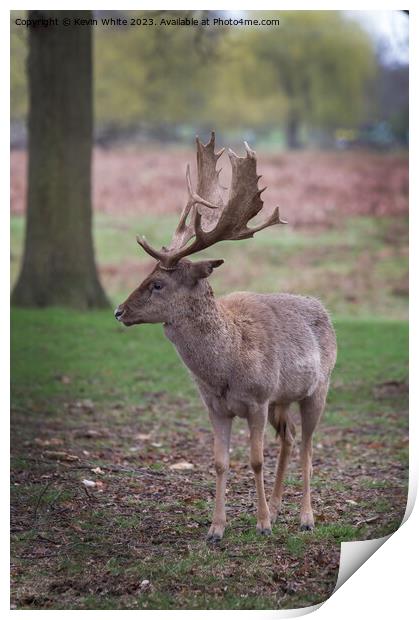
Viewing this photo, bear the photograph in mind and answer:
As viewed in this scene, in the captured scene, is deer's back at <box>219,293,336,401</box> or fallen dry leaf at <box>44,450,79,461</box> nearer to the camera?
deer's back at <box>219,293,336,401</box>

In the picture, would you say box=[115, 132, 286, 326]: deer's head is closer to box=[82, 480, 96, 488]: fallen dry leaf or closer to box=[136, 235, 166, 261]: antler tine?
box=[136, 235, 166, 261]: antler tine

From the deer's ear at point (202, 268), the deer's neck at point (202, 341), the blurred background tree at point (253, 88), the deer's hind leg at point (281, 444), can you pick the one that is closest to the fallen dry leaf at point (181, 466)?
the deer's hind leg at point (281, 444)

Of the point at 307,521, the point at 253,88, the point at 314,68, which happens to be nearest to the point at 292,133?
the point at 253,88

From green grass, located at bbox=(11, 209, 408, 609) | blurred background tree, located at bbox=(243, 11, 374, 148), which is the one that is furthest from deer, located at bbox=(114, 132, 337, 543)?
blurred background tree, located at bbox=(243, 11, 374, 148)

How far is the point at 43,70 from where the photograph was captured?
33.8ft

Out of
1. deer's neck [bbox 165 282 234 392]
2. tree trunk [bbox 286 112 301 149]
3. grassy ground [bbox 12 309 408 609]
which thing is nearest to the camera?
grassy ground [bbox 12 309 408 609]

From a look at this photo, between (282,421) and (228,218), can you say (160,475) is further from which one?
(228,218)

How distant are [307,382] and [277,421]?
0.36m

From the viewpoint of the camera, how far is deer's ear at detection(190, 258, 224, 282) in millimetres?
5027

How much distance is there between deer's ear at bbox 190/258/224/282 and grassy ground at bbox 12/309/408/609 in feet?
4.56

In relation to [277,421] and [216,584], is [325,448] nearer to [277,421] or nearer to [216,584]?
[277,421]

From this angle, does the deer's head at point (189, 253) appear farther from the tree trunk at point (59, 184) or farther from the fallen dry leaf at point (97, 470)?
the tree trunk at point (59, 184)

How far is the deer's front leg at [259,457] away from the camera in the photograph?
16.8ft
